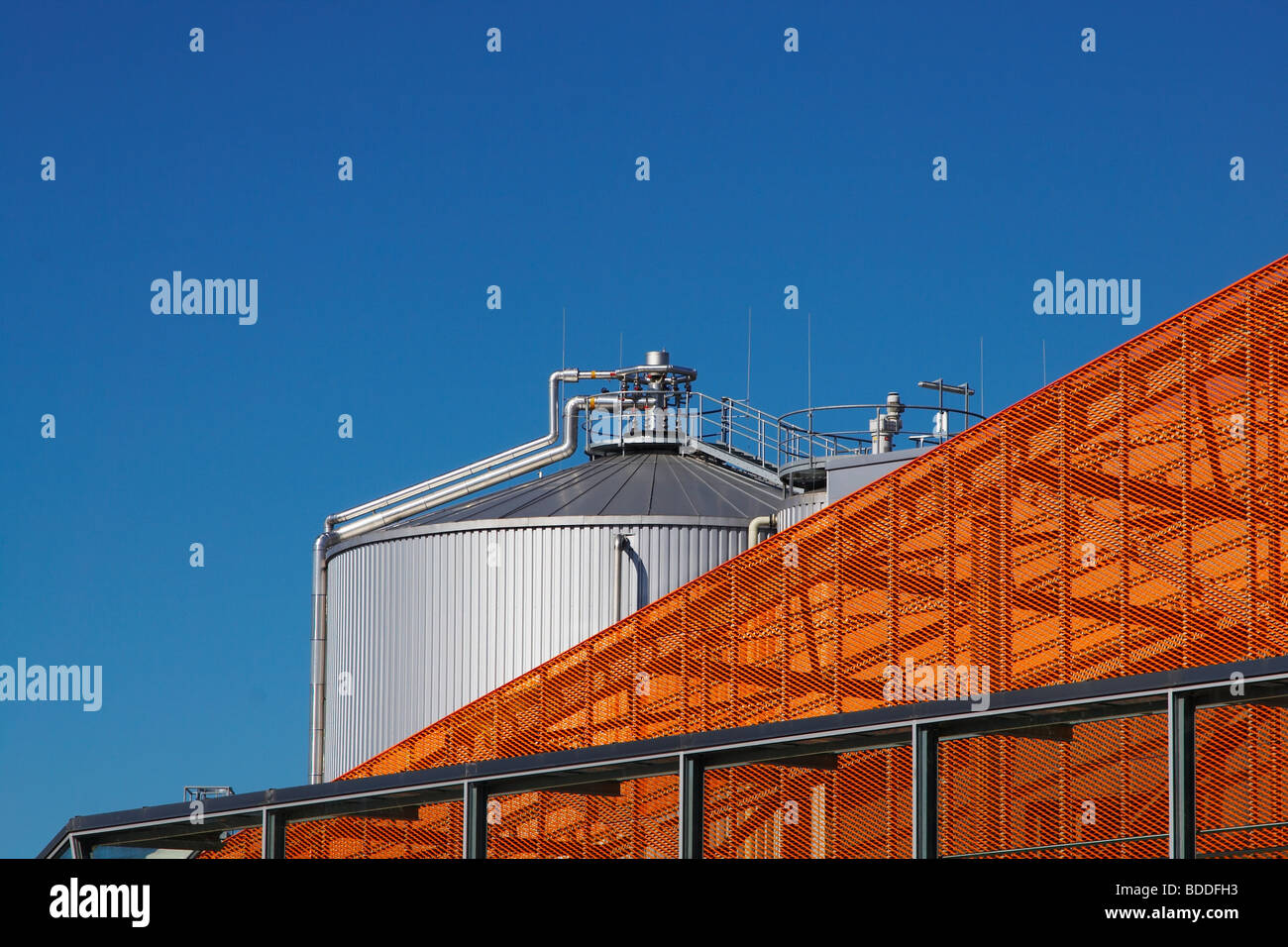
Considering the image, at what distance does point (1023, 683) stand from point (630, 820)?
4189 millimetres

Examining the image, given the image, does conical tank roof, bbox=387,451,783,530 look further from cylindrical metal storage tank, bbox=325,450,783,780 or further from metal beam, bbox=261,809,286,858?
metal beam, bbox=261,809,286,858

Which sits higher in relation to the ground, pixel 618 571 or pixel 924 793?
pixel 618 571

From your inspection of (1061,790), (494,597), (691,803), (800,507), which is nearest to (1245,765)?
(1061,790)

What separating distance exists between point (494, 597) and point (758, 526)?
16.8 feet

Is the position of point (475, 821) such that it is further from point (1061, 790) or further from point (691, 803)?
point (1061, 790)

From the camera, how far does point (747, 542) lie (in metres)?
33.3

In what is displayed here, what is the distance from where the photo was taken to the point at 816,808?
594 inches

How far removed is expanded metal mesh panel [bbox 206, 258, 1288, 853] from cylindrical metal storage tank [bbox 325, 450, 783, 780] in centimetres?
1020

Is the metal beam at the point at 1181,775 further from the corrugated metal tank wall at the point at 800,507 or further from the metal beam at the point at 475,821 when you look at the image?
the corrugated metal tank wall at the point at 800,507

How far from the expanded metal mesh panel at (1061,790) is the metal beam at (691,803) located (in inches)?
105

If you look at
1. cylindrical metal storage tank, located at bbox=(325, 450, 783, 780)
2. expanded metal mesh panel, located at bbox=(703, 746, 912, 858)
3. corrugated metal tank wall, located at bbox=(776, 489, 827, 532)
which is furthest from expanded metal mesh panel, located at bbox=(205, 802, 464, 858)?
corrugated metal tank wall, located at bbox=(776, 489, 827, 532)

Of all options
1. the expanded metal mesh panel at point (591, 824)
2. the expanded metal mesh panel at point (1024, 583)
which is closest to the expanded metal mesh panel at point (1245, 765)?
the expanded metal mesh panel at point (1024, 583)
